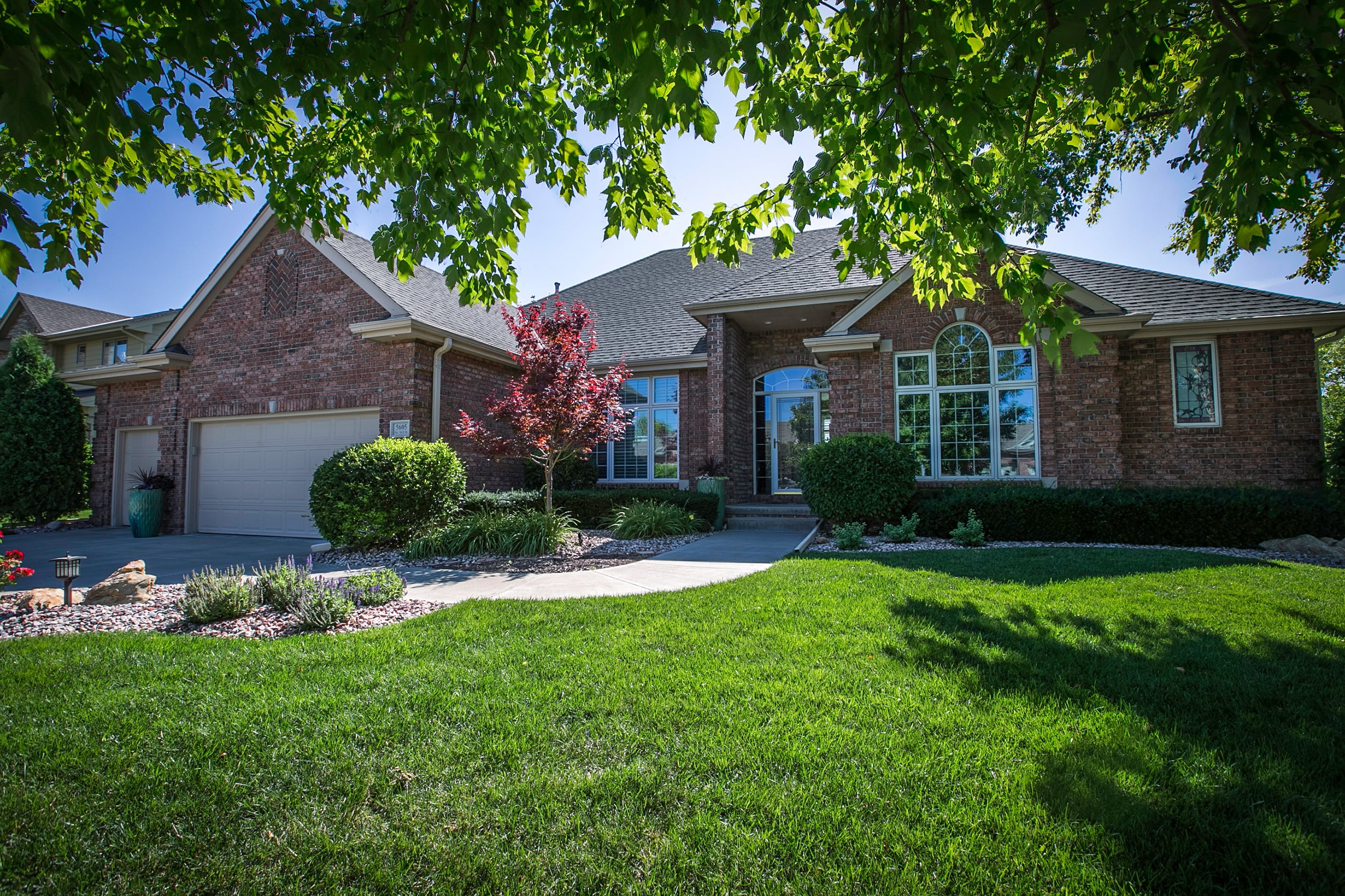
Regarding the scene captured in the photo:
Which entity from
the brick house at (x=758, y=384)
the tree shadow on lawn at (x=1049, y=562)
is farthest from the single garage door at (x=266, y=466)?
the tree shadow on lawn at (x=1049, y=562)

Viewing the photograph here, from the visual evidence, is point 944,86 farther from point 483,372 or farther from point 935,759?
point 483,372

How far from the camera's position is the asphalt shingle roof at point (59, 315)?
73.4 feet

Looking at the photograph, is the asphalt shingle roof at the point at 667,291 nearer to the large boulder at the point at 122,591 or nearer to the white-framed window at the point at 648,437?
the white-framed window at the point at 648,437

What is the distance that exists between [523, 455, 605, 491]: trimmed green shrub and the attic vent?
230 inches

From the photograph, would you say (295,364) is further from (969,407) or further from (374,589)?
(969,407)

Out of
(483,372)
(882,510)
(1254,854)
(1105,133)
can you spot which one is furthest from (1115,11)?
(483,372)

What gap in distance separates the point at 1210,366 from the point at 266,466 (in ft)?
61.1

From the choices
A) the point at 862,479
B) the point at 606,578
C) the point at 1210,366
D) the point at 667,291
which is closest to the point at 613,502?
the point at 862,479

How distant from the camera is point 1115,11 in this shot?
2.53 meters

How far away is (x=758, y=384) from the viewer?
1463 centimetres

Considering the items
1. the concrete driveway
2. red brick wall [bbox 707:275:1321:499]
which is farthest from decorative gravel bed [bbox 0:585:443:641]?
red brick wall [bbox 707:275:1321:499]

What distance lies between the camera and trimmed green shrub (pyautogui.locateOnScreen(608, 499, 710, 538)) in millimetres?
10305

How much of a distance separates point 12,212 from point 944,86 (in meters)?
4.31

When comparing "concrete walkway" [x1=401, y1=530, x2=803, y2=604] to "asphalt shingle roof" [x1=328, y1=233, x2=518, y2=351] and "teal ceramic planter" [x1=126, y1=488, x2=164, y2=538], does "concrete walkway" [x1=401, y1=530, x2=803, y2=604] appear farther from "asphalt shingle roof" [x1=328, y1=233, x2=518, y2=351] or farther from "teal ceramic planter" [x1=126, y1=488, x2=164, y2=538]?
"teal ceramic planter" [x1=126, y1=488, x2=164, y2=538]
